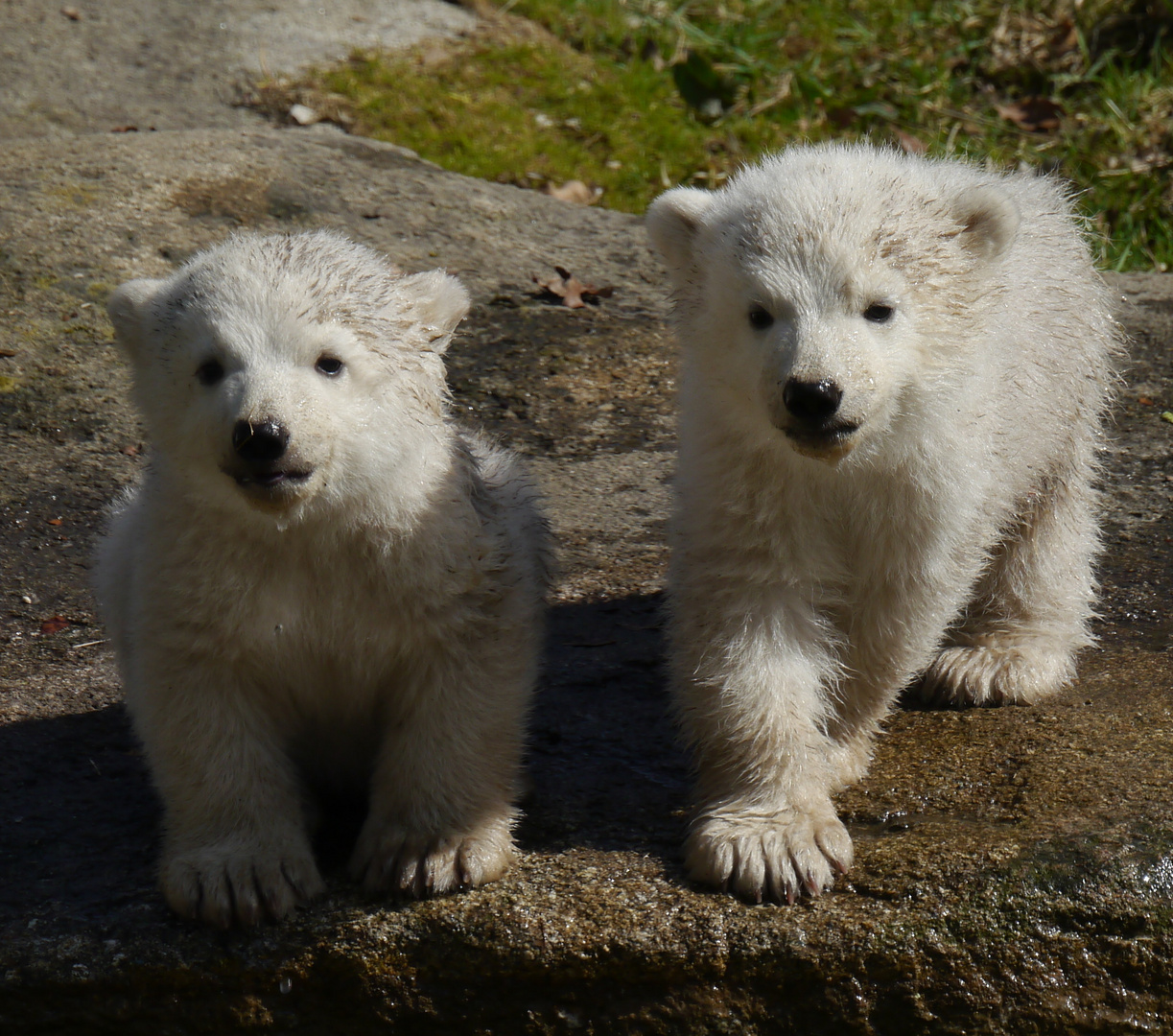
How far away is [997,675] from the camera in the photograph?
15.1 feet

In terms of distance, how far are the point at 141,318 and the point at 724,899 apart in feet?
7.20

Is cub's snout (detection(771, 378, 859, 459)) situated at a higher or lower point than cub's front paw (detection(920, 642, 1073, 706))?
higher

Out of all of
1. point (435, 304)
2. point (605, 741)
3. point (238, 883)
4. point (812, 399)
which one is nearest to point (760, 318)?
point (812, 399)

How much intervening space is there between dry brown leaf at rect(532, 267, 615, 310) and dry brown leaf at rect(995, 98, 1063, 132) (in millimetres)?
3792

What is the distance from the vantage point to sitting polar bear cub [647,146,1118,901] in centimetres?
355

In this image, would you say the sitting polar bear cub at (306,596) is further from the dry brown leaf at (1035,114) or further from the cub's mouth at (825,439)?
the dry brown leaf at (1035,114)

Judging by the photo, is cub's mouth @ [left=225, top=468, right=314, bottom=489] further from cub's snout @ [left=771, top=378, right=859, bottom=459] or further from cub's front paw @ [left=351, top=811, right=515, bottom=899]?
cub's snout @ [left=771, top=378, right=859, bottom=459]

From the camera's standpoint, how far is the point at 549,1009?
11.4ft

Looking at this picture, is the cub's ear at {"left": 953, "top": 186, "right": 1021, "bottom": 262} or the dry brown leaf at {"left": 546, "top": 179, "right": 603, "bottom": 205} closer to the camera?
the cub's ear at {"left": 953, "top": 186, "right": 1021, "bottom": 262}

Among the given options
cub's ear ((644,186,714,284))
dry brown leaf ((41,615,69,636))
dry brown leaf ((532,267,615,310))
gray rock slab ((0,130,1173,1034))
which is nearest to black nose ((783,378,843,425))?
cub's ear ((644,186,714,284))

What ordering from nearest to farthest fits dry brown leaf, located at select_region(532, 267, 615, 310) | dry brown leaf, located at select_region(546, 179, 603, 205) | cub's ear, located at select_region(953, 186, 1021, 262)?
cub's ear, located at select_region(953, 186, 1021, 262)
dry brown leaf, located at select_region(532, 267, 615, 310)
dry brown leaf, located at select_region(546, 179, 603, 205)

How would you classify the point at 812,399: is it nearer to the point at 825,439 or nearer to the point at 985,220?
the point at 825,439

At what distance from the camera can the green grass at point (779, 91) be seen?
899 cm

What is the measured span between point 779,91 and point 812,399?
708 centimetres
